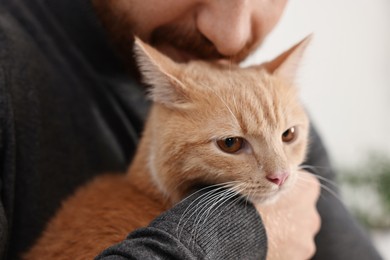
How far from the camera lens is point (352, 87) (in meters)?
3.42

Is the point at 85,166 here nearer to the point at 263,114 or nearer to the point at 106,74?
the point at 106,74

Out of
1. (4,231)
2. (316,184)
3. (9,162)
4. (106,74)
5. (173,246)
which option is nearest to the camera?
(173,246)

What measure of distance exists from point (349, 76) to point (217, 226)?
110 inches

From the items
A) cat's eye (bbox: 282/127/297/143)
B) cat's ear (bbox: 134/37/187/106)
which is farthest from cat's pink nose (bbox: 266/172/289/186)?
cat's ear (bbox: 134/37/187/106)

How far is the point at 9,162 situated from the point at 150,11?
54 centimetres

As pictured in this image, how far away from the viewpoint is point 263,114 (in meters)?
1.03

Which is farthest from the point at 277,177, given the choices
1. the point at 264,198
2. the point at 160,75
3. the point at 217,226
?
the point at 160,75

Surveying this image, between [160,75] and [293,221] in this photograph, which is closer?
[160,75]

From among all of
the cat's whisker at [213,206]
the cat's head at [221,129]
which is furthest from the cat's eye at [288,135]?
the cat's whisker at [213,206]

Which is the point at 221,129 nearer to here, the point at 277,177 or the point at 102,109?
the point at 277,177

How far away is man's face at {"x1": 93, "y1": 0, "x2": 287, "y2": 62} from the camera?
116cm

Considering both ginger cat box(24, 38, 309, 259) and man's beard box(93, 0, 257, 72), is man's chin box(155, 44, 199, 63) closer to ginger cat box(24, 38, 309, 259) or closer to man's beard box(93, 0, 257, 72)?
man's beard box(93, 0, 257, 72)

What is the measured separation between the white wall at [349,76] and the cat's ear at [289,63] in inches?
76.4

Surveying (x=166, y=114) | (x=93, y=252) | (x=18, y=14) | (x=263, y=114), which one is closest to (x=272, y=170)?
(x=263, y=114)
